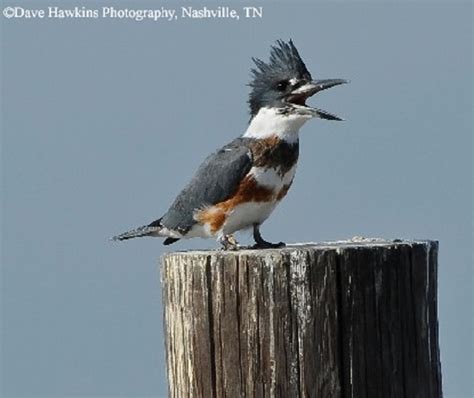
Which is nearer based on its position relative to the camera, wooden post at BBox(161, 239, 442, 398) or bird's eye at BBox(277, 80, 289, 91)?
wooden post at BBox(161, 239, 442, 398)

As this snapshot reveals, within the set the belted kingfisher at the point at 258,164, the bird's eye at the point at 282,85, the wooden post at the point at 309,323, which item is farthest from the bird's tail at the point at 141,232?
the wooden post at the point at 309,323

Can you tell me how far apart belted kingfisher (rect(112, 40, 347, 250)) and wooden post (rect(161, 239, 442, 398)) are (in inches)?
58.6

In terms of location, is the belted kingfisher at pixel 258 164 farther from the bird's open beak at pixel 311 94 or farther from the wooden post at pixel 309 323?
the wooden post at pixel 309 323

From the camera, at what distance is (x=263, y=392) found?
11.2 ft

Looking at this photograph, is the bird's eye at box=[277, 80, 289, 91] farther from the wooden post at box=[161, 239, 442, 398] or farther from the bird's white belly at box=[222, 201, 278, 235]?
the wooden post at box=[161, 239, 442, 398]

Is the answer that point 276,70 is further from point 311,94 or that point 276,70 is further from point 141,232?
point 141,232

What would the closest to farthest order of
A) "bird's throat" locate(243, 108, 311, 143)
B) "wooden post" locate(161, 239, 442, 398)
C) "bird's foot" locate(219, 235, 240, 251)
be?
"wooden post" locate(161, 239, 442, 398)
"bird's foot" locate(219, 235, 240, 251)
"bird's throat" locate(243, 108, 311, 143)

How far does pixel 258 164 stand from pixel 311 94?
0.41 metres

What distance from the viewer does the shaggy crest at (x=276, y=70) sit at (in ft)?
16.9

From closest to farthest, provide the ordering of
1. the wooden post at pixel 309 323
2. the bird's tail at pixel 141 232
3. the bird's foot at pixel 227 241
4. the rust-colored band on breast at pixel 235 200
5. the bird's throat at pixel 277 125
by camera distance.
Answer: the wooden post at pixel 309 323 → the bird's foot at pixel 227 241 → the rust-colored band on breast at pixel 235 200 → the bird's throat at pixel 277 125 → the bird's tail at pixel 141 232

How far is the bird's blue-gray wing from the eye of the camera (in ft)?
16.6

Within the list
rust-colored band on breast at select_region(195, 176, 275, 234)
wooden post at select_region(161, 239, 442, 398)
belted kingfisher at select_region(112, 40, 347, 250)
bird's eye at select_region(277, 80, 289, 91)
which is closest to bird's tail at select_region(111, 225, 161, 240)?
belted kingfisher at select_region(112, 40, 347, 250)

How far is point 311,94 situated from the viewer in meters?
5.17

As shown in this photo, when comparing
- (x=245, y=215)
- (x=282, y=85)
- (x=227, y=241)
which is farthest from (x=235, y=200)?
(x=282, y=85)
